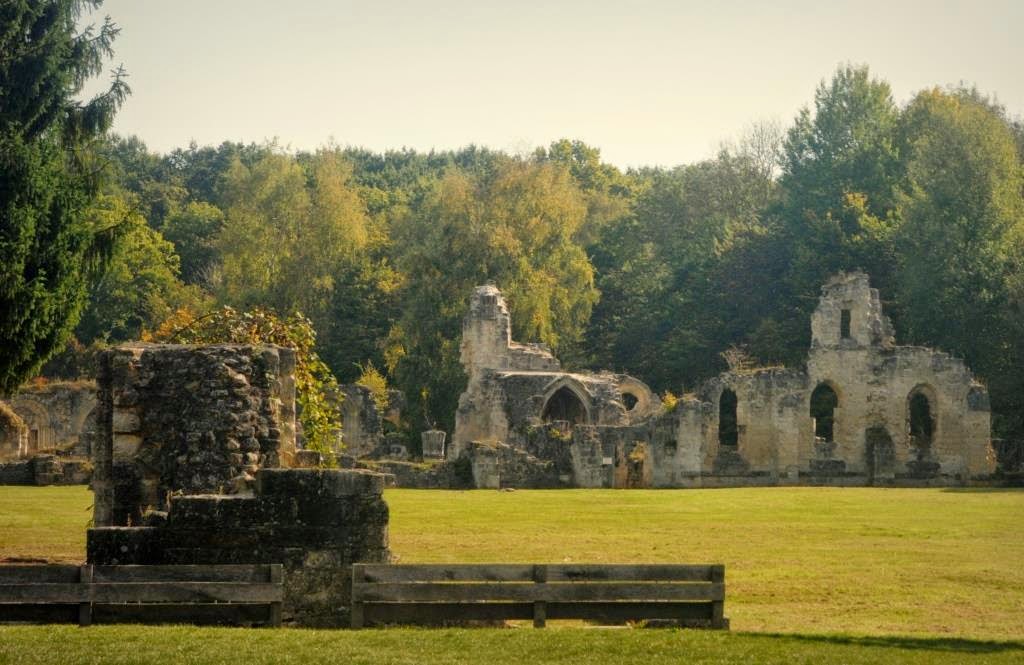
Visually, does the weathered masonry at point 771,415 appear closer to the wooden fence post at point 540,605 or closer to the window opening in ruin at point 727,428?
the window opening in ruin at point 727,428

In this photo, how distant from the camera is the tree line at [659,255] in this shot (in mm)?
58125

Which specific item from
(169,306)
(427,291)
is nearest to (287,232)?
(169,306)

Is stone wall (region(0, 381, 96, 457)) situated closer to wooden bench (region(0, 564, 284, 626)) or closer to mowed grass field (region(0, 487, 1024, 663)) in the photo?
mowed grass field (region(0, 487, 1024, 663))

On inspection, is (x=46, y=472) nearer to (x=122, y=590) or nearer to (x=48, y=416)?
(x=48, y=416)

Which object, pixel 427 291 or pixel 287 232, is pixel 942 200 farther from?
pixel 287 232

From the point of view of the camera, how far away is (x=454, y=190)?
67375mm

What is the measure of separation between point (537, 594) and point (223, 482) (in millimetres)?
3881

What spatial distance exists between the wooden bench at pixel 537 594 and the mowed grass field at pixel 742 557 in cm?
33

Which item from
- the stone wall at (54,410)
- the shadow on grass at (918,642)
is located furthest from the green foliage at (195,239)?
the shadow on grass at (918,642)

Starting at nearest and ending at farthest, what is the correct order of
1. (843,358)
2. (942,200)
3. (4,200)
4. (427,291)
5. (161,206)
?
1. (4,200)
2. (843,358)
3. (942,200)
4. (427,291)
5. (161,206)

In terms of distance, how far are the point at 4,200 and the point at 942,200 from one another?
135ft

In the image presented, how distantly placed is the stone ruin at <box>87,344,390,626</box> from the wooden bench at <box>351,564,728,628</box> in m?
0.44

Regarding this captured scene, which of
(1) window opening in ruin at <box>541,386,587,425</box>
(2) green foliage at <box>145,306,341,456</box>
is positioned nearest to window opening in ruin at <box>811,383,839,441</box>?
(1) window opening in ruin at <box>541,386,587,425</box>

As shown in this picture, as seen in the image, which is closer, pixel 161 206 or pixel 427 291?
pixel 427 291
